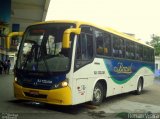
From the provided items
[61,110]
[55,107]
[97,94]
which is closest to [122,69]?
[97,94]

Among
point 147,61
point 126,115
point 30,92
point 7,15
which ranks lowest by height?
point 126,115

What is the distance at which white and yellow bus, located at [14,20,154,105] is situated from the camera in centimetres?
993

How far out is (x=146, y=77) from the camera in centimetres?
1920

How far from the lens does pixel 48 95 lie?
1003 cm

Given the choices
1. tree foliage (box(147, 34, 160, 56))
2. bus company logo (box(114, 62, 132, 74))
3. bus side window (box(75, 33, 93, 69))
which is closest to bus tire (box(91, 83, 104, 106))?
bus side window (box(75, 33, 93, 69))

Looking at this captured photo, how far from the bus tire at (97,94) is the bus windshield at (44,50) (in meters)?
2.18

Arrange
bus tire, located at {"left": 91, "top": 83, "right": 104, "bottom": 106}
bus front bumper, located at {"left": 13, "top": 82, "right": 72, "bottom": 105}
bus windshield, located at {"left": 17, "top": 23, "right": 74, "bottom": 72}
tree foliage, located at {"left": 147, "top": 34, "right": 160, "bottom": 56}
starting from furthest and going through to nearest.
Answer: tree foliage, located at {"left": 147, "top": 34, "right": 160, "bottom": 56} → bus tire, located at {"left": 91, "top": 83, "right": 104, "bottom": 106} → bus windshield, located at {"left": 17, "top": 23, "right": 74, "bottom": 72} → bus front bumper, located at {"left": 13, "top": 82, "right": 72, "bottom": 105}

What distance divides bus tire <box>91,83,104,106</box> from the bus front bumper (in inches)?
77.3

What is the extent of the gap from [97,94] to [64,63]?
241 cm

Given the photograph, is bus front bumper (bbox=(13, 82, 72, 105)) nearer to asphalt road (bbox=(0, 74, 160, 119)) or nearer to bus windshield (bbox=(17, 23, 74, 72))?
asphalt road (bbox=(0, 74, 160, 119))

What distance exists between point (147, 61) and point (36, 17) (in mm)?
13860

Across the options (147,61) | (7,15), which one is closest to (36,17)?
(7,15)

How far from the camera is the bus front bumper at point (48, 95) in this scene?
9852 millimetres

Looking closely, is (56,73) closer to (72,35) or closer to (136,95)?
(72,35)
